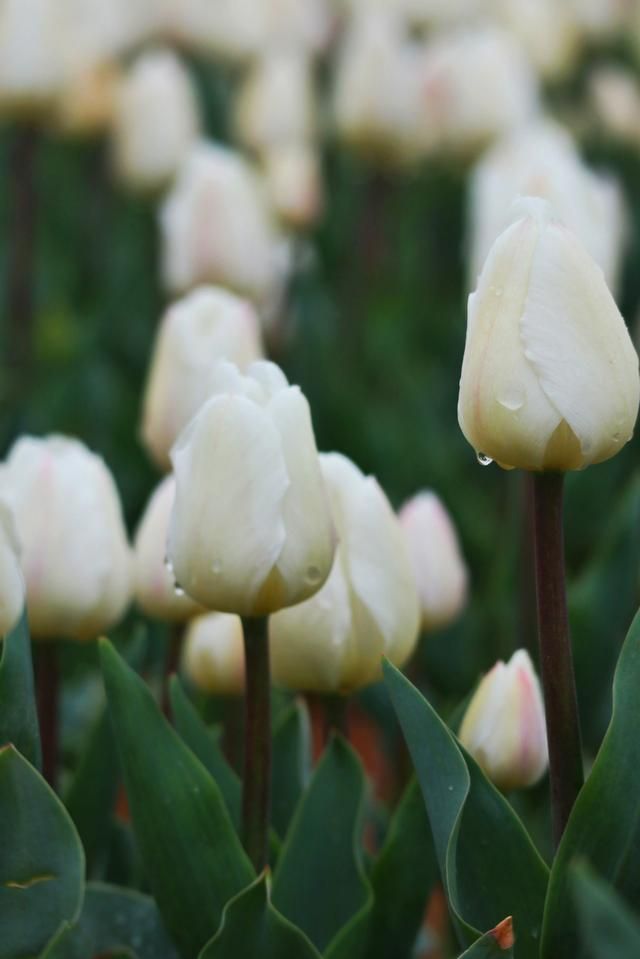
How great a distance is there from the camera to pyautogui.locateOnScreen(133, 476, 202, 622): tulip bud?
113cm

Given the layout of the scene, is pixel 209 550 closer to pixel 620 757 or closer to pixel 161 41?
pixel 620 757

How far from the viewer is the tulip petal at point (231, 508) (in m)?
0.82

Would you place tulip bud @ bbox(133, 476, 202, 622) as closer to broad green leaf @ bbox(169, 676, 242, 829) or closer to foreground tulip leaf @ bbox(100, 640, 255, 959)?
broad green leaf @ bbox(169, 676, 242, 829)

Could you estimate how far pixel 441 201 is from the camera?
318 centimetres

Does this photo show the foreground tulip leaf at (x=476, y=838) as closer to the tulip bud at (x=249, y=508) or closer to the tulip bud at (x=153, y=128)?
the tulip bud at (x=249, y=508)

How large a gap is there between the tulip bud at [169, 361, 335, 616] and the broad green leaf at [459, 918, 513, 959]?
0.19 meters

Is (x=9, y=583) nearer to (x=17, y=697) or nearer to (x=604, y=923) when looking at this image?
(x=17, y=697)

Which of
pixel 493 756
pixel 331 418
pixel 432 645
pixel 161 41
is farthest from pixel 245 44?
pixel 493 756

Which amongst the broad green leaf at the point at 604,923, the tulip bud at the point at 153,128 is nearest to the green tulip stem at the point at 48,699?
the broad green leaf at the point at 604,923

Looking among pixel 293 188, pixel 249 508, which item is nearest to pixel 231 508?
pixel 249 508

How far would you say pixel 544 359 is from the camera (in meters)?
0.77

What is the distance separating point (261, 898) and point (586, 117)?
2.72m

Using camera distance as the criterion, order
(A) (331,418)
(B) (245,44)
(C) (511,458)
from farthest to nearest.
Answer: (B) (245,44), (A) (331,418), (C) (511,458)

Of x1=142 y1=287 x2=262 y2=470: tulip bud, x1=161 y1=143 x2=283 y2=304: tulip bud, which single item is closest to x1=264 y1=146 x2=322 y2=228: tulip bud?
x1=161 y1=143 x2=283 y2=304: tulip bud
